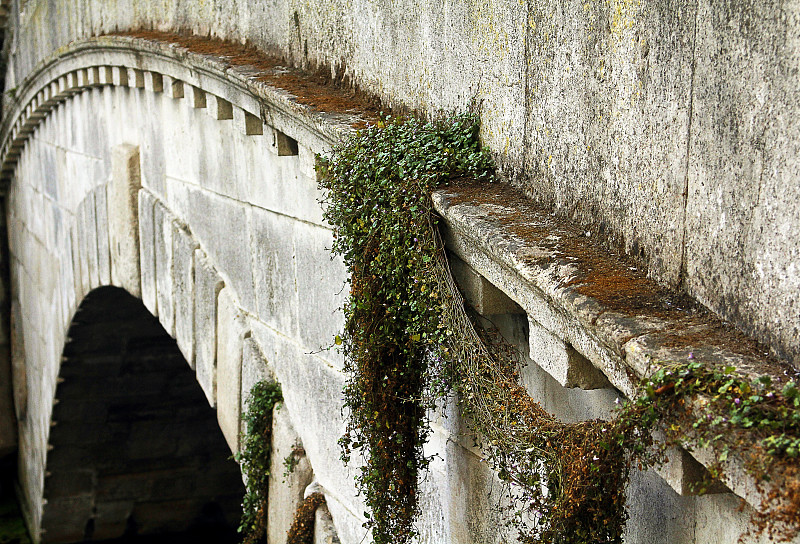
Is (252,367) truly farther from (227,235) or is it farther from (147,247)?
(147,247)

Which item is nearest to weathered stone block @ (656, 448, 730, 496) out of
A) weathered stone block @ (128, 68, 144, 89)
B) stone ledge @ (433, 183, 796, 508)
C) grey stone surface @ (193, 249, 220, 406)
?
stone ledge @ (433, 183, 796, 508)

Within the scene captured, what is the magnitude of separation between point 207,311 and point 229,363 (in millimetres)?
415

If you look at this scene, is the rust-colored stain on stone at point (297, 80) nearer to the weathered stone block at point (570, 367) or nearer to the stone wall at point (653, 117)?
the stone wall at point (653, 117)

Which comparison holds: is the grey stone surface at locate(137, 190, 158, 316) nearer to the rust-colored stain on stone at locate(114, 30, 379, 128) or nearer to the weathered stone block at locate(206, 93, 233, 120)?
the rust-colored stain on stone at locate(114, 30, 379, 128)

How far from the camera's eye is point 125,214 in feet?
21.9

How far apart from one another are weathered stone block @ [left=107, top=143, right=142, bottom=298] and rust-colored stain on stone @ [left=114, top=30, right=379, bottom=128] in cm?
182

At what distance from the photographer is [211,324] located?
5.28 m

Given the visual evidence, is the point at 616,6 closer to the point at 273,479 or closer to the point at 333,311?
the point at 333,311

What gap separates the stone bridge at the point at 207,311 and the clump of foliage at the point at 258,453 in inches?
3.6

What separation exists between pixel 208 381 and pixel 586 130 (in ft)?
12.0

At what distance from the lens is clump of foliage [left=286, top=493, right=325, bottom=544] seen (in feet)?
13.6

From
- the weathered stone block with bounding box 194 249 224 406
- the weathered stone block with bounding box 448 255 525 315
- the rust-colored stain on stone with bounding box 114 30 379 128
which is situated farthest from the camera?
the weathered stone block with bounding box 194 249 224 406

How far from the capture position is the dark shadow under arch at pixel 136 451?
10.3 meters

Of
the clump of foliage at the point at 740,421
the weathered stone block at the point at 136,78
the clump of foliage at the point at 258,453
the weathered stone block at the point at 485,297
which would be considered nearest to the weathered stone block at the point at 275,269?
the clump of foliage at the point at 258,453
